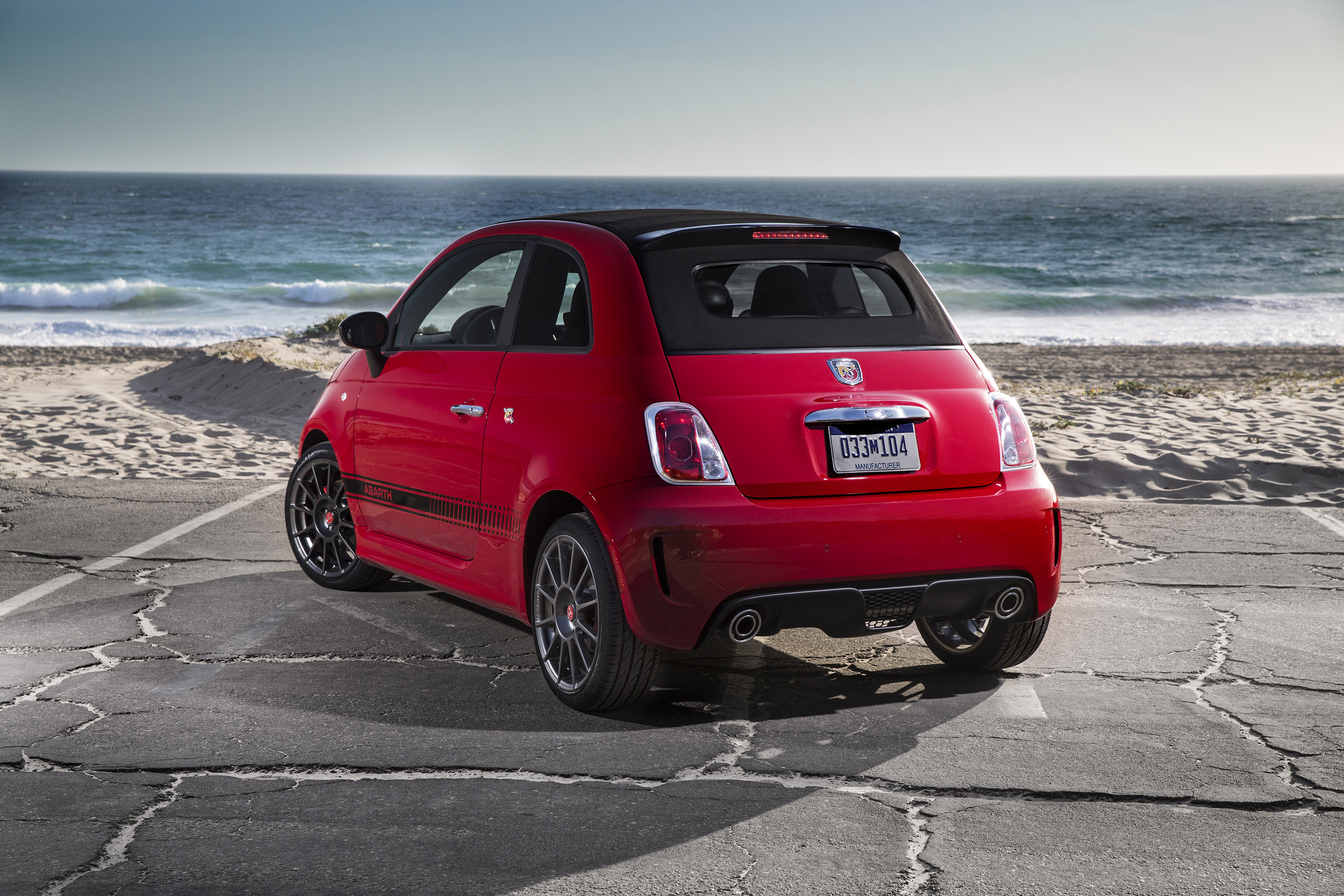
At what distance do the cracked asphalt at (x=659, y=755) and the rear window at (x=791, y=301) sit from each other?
4.44 feet

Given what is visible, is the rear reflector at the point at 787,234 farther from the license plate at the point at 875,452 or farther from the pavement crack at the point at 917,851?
the pavement crack at the point at 917,851

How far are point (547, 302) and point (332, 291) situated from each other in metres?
32.3

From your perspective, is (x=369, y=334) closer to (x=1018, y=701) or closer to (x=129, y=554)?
(x=129, y=554)

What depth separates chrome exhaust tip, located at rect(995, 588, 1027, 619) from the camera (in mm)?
4406

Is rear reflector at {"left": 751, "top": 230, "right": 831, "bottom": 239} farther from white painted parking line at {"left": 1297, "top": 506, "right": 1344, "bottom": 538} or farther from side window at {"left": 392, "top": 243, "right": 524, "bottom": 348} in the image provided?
white painted parking line at {"left": 1297, "top": 506, "right": 1344, "bottom": 538}

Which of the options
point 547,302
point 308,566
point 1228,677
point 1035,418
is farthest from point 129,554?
point 1035,418

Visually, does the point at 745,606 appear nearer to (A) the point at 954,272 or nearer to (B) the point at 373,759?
(B) the point at 373,759

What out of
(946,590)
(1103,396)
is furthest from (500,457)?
(1103,396)

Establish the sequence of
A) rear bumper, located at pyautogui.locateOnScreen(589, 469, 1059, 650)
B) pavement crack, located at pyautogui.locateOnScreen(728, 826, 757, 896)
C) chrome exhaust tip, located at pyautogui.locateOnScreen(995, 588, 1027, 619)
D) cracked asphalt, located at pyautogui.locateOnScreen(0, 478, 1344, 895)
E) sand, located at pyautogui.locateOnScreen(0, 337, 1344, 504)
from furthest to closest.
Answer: sand, located at pyautogui.locateOnScreen(0, 337, 1344, 504) → chrome exhaust tip, located at pyautogui.locateOnScreen(995, 588, 1027, 619) → rear bumper, located at pyautogui.locateOnScreen(589, 469, 1059, 650) → cracked asphalt, located at pyautogui.locateOnScreen(0, 478, 1344, 895) → pavement crack, located at pyautogui.locateOnScreen(728, 826, 757, 896)

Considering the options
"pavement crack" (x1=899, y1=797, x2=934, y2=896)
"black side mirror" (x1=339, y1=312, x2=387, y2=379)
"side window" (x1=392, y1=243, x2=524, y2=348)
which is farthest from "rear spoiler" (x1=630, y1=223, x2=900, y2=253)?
"pavement crack" (x1=899, y1=797, x2=934, y2=896)

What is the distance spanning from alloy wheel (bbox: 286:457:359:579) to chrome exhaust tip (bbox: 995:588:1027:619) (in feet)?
10.5

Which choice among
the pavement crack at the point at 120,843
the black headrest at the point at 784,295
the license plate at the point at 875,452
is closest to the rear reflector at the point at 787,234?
the black headrest at the point at 784,295

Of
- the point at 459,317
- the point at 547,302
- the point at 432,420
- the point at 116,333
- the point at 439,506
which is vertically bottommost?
the point at 116,333

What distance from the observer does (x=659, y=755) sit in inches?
161
